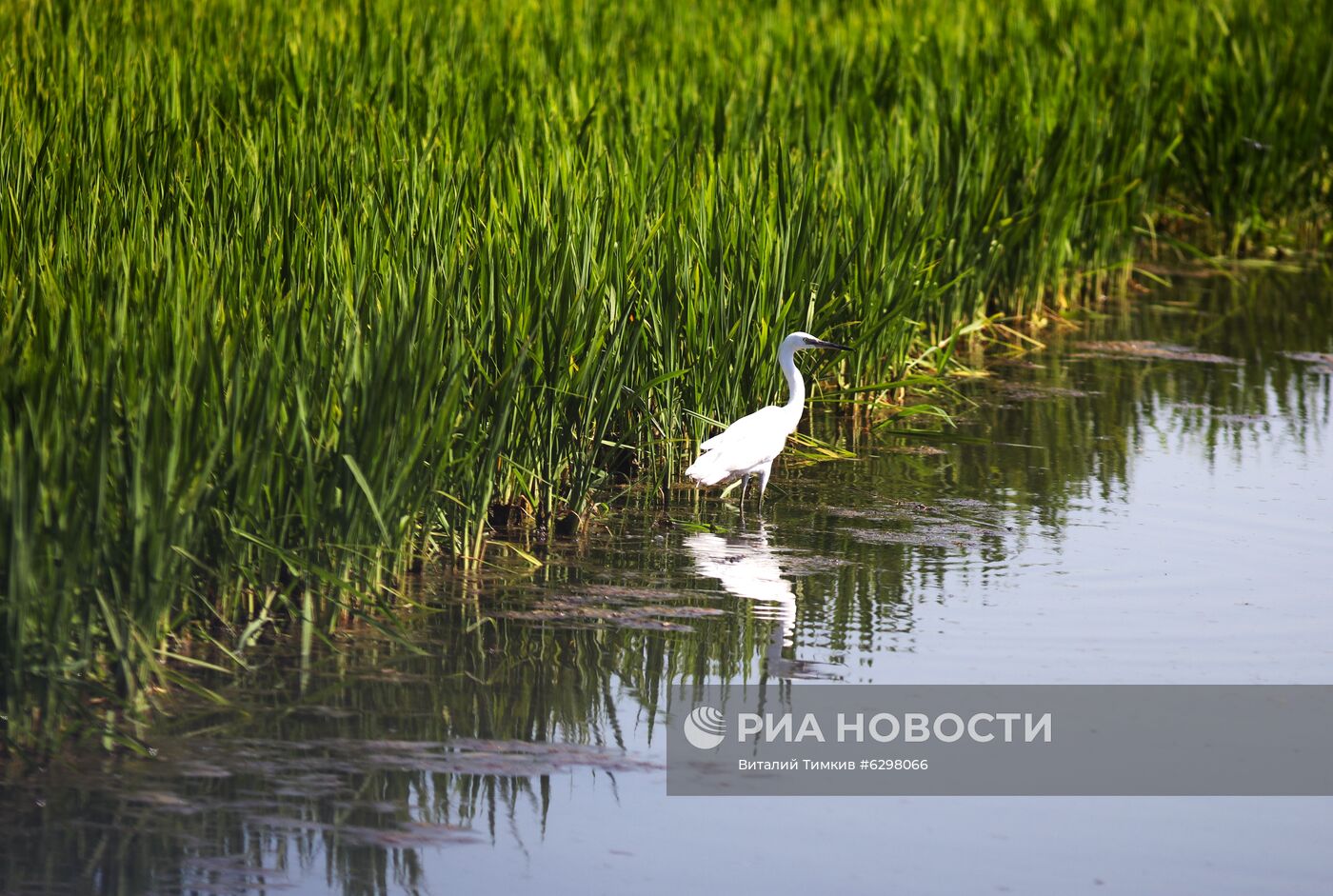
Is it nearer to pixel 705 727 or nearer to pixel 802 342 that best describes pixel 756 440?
pixel 802 342

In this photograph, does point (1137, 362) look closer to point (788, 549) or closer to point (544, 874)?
point (788, 549)

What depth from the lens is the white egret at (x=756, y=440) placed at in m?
5.79

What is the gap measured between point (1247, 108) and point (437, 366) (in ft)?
25.0

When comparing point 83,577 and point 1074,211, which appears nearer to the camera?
point 83,577

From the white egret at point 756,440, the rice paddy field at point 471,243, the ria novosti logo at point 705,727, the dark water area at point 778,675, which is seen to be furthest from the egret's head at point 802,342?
the ria novosti logo at point 705,727

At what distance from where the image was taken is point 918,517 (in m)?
6.15

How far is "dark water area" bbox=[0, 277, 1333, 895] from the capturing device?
11.9 feet

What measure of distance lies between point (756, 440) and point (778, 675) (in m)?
1.37

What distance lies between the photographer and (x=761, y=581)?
5.39 metres

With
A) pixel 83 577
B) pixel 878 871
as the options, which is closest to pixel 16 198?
pixel 83 577

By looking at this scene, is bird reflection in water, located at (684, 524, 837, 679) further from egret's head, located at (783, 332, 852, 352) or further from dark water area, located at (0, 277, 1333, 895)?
egret's head, located at (783, 332, 852, 352)

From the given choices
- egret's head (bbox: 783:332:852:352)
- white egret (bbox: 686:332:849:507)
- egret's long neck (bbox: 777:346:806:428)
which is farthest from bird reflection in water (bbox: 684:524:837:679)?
egret's head (bbox: 783:332:852:352)

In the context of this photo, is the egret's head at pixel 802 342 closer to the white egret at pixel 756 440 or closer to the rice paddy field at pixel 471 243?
the white egret at pixel 756 440

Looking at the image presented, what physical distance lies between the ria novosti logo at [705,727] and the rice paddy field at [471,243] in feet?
3.24
